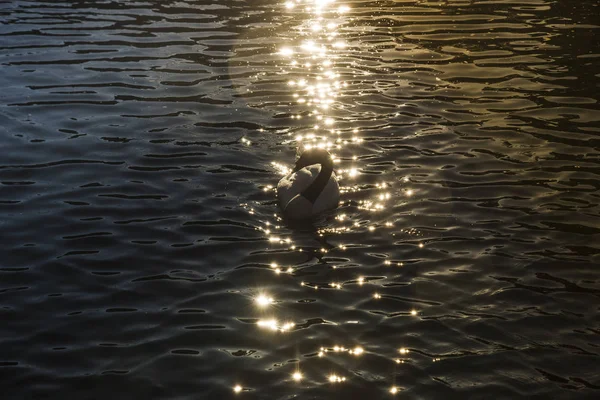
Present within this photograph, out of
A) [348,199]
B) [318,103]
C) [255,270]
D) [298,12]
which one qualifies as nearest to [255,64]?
[318,103]

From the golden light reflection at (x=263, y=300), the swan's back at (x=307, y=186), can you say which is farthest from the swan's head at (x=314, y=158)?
the golden light reflection at (x=263, y=300)

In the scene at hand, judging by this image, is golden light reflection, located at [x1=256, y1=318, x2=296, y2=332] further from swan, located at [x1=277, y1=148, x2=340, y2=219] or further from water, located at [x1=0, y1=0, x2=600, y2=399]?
swan, located at [x1=277, y1=148, x2=340, y2=219]

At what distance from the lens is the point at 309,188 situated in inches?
503

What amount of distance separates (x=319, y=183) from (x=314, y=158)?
616 millimetres

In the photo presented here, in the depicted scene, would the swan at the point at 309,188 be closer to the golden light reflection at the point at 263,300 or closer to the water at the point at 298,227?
the water at the point at 298,227

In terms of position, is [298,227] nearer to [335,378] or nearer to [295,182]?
[295,182]

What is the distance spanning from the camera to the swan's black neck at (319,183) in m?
12.7

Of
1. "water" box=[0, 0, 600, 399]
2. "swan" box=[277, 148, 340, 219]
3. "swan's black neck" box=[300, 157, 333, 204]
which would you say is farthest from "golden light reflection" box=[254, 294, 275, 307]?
"swan's black neck" box=[300, 157, 333, 204]

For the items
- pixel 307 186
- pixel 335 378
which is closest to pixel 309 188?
pixel 307 186

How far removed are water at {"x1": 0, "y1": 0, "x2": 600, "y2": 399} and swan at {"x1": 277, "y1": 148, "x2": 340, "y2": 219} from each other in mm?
254

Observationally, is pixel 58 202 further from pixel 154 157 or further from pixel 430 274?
pixel 430 274

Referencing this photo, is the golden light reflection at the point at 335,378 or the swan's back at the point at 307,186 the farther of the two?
the swan's back at the point at 307,186

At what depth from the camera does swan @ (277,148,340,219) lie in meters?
12.7

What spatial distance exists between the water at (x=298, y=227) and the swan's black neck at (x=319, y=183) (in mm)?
425
